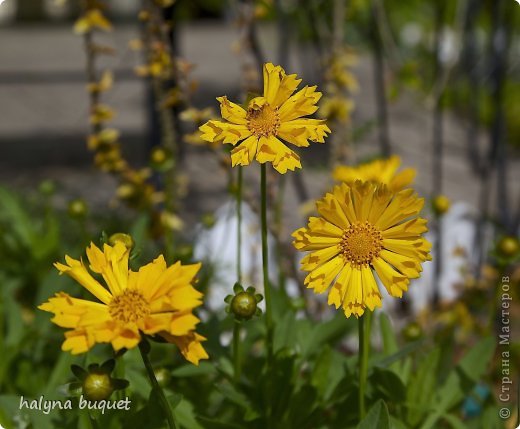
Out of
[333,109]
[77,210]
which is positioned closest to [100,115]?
[77,210]

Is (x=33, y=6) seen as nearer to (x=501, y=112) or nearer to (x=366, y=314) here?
(x=501, y=112)

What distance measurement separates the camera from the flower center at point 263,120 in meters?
0.64

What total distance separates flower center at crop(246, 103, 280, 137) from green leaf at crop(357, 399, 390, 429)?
238mm

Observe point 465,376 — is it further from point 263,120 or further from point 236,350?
point 263,120

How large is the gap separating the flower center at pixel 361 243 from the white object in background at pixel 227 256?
0.74 m

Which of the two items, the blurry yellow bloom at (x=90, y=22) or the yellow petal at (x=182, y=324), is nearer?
the yellow petal at (x=182, y=324)

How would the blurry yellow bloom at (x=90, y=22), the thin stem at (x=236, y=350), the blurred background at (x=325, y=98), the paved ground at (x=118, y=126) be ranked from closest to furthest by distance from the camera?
the thin stem at (x=236, y=350) → the blurry yellow bloom at (x=90, y=22) → the blurred background at (x=325, y=98) → the paved ground at (x=118, y=126)

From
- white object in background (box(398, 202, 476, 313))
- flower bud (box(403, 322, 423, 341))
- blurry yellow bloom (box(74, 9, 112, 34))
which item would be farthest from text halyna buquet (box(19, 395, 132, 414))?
white object in background (box(398, 202, 476, 313))

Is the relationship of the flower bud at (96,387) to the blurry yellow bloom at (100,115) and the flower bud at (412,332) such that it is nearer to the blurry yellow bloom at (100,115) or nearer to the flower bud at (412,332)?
the flower bud at (412,332)

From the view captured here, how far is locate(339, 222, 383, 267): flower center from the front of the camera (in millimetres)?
649

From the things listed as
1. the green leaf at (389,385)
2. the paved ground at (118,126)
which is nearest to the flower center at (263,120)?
the green leaf at (389,385)

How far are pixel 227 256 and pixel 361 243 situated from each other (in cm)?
130

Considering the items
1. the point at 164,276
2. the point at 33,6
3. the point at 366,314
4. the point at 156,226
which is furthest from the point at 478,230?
the point at 33,6

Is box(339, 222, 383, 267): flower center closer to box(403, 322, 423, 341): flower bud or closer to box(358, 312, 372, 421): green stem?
box(358, 312, 372, 421): green stem
